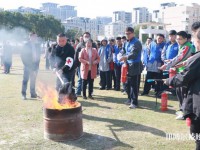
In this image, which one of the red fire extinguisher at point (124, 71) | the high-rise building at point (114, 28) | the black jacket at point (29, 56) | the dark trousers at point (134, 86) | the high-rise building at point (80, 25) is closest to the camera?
the dark trousers at point (134, 86)

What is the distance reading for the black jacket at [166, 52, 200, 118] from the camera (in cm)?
330

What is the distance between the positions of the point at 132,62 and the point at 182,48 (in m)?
1.53

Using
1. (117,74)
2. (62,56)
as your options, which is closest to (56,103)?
(62,56)

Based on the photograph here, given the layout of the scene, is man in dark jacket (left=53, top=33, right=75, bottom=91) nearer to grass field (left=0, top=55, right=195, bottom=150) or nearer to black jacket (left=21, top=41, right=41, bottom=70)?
grass field (left=0, top=55, right=195, bottom=150)

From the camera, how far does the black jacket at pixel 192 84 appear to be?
3.30 m

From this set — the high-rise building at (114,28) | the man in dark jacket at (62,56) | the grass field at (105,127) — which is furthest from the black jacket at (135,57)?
the high-rise building at (114,28)

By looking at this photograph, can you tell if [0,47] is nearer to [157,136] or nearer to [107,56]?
[107,56]

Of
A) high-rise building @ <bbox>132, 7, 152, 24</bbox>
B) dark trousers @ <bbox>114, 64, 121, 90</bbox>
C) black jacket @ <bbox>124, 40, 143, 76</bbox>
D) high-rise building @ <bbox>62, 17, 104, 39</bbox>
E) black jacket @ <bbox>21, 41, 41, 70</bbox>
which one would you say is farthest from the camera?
high-rise building @ <bbox>132, 7, 152, 24</bbox>

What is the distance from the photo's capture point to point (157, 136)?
5293 millimetres

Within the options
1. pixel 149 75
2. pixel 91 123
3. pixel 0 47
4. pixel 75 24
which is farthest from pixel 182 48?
pixel 75 24

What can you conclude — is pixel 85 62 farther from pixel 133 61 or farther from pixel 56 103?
pixel 56 103

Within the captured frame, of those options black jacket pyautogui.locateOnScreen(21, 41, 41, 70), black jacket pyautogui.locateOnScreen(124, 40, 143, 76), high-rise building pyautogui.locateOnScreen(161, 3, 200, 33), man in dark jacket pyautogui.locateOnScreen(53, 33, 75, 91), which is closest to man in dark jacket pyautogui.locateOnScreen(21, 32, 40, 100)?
black jacket pyautogui.locateOnScreen(21, 41, 41, 70)

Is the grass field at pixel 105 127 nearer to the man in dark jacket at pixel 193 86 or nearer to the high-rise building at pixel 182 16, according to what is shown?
the man in dark jacket at pixel 193 86

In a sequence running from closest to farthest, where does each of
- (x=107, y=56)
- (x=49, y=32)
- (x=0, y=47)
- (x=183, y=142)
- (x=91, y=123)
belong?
1. (x=183, y=142)
2. (x=91, y=123)
3. (x=107, y=56)
4. (x=0, y=47)
5. (x=49, y=32)
